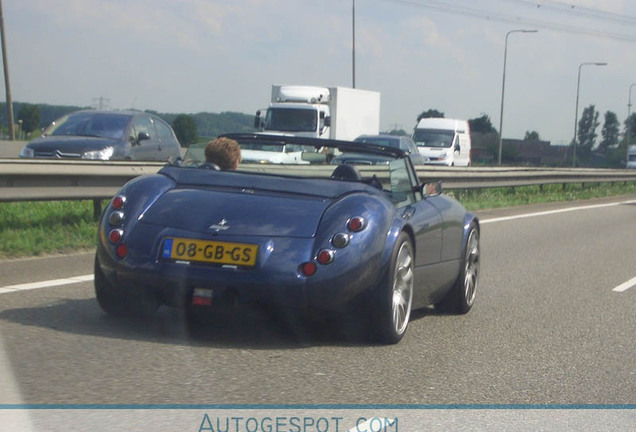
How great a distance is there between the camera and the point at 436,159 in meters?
39.1

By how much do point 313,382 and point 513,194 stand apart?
21525 mm

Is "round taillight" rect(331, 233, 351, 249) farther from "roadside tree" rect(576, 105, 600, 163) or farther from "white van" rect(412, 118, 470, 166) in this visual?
"roadside tree" rect(576, 105, 600, 163)

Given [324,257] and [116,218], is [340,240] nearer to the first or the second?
[324,257]

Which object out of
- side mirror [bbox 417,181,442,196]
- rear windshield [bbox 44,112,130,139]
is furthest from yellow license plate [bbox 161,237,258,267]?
rear windshield [bbox 44,112,130,139]

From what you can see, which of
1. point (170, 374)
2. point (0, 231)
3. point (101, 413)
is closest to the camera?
point (101, 413)

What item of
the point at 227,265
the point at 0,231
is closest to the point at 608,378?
the point at 227,265

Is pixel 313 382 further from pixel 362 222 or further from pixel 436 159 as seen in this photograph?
pixel 436 159

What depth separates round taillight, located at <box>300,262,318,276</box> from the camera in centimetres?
585

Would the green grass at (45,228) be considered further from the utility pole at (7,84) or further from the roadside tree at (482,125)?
the roadside tree at (482,125)

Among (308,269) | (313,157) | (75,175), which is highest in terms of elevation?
(313,157)

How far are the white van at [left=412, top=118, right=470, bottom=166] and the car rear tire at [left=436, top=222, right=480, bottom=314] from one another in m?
30.0

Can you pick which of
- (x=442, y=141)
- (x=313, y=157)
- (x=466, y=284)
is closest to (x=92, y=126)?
(x=466, y=284)

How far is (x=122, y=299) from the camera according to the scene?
646 cm

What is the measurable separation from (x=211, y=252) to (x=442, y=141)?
35.0m
